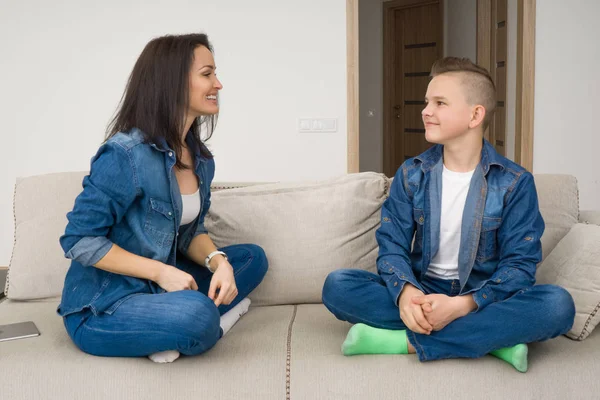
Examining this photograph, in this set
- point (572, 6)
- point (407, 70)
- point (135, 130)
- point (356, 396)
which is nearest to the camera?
point (356, 396)

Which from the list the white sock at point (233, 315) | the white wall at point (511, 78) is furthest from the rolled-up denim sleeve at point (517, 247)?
the white wall at point (511, 78)

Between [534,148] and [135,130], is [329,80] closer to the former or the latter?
[534,148]

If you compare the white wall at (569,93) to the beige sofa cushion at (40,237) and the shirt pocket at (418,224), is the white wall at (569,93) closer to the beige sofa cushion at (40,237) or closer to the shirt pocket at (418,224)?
the shirt pocket at (418,224)

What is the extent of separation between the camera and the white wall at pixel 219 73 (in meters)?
4.79

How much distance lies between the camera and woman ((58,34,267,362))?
75.0 inches

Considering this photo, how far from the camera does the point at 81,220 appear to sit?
6.38ft

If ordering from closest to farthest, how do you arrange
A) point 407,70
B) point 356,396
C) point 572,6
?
point 356,396 < point 572,6 < point 407,70

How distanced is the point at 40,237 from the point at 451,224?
124 centimetres

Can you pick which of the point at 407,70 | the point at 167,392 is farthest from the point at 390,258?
the point at 407,70

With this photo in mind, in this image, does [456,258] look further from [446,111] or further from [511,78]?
[511,78]

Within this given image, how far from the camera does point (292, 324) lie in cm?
221

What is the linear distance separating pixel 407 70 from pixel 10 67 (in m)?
4.46

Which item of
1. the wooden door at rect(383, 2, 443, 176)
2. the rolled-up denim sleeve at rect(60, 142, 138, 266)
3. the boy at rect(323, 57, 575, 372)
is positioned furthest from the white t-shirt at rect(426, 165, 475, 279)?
the wooden door at rect(383, 2, 443, 176)

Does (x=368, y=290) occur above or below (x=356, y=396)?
above
